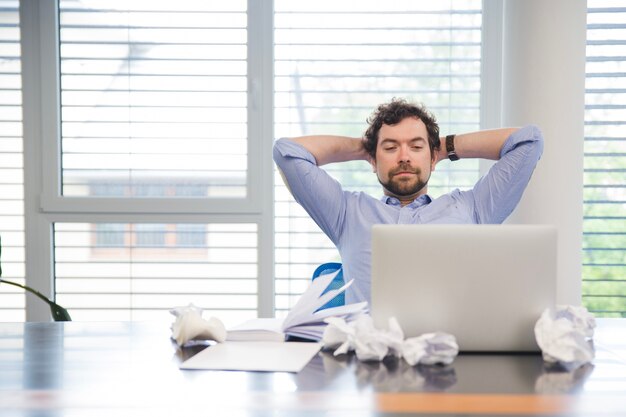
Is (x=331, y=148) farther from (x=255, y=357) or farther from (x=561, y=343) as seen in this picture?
(x=561, y=343)

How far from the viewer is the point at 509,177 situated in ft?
7.55

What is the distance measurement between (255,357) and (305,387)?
0.22m

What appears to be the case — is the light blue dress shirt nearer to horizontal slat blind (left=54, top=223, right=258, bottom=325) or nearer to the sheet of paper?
the sheet of paper

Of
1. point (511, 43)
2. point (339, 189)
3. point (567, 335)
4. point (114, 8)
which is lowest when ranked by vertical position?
point (567, 335)

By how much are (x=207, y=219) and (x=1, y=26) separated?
1415 mm

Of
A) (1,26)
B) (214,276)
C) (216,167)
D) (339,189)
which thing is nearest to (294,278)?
(214,276)

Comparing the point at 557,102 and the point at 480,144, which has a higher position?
the point at 557,102

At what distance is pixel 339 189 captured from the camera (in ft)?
7.68

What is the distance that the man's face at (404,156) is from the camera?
229 centimetres

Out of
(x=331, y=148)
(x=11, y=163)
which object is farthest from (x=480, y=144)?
(x=11, y=163)

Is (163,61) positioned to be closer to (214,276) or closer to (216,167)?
(216,167)

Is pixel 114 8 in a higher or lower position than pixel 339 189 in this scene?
higher

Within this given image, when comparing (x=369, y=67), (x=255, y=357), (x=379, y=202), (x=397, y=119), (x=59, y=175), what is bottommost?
(x=255, y=357)

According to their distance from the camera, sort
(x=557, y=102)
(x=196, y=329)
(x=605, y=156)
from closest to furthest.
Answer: (x=196, y=329) < (x=557, y=102) < (x=605, y=156)
